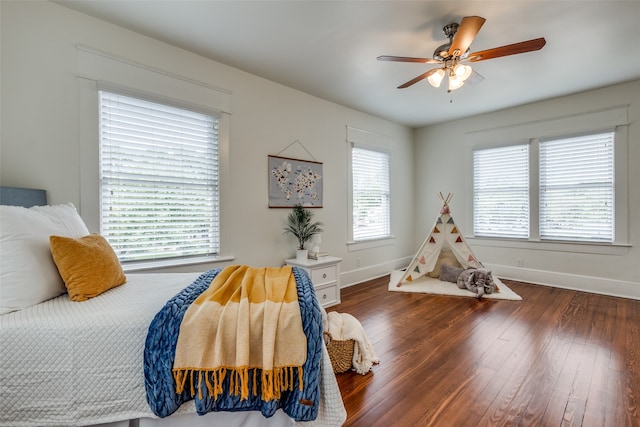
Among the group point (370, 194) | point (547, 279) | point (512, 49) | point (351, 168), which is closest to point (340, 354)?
point (512, 49)

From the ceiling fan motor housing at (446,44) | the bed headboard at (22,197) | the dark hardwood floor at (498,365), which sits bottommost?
the dark hardwood floor at (498,365)

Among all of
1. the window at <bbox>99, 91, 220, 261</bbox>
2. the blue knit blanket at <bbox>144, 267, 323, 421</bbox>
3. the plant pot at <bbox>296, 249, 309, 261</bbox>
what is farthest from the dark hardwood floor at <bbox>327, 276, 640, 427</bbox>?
the window at <bbox>99, 91, 220, 261</bbox>

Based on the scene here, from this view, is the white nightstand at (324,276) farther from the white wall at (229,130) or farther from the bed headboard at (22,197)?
the bed headboard at (22,197)

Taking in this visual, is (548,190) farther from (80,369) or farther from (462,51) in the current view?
(80,369)

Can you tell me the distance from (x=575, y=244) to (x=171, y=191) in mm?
5135

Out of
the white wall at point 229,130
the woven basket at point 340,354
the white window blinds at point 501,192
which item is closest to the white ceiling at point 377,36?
the white wall at point 229,130

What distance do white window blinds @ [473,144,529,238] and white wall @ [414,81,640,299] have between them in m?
0.17

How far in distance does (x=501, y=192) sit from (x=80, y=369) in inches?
208

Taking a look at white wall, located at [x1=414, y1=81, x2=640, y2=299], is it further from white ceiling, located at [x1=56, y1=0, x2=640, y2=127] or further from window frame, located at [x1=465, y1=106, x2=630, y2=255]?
white ceiling, located at [x1=56, y1=0, x2=640, y2=127]

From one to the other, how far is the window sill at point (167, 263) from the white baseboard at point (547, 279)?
6.44 feet

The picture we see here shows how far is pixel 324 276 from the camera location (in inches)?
132

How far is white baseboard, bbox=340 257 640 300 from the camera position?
141 inches

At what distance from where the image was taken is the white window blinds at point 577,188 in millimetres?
3699

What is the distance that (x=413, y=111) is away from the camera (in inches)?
178
